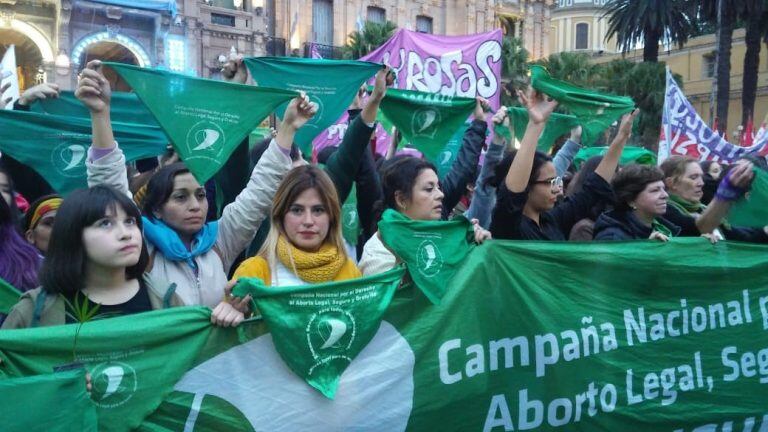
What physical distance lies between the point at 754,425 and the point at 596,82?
34.0 m

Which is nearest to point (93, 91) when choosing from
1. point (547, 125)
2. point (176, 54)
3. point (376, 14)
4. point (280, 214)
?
point (280, 214)

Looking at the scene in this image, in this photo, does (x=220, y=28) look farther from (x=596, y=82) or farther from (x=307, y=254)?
(x=307, y=254)

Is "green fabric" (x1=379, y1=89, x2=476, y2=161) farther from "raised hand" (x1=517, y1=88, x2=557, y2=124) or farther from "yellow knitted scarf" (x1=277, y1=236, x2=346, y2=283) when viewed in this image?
"yellow knitted scarf" (x1=277, y1=236, x2=346, y2=283)

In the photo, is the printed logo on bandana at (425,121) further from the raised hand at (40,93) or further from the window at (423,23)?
the window at (423,23)

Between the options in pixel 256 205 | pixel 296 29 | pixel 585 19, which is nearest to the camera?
pixel 256 205

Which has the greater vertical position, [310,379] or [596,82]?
[596,82]

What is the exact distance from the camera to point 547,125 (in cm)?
602

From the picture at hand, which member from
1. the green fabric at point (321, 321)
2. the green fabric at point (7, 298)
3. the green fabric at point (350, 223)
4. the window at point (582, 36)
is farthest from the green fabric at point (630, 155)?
the window at point (582, 36)

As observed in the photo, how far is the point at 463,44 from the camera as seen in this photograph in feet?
26.4

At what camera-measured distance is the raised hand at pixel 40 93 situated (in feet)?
14.7

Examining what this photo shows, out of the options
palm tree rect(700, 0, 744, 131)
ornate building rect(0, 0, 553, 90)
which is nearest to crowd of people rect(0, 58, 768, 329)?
ornate building rect(0, 0, 553, 90)

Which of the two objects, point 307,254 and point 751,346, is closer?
point 307,254

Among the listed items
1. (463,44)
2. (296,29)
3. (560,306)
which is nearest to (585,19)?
(296,29)

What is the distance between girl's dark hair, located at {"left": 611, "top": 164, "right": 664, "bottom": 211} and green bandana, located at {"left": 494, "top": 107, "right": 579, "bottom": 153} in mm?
1260
